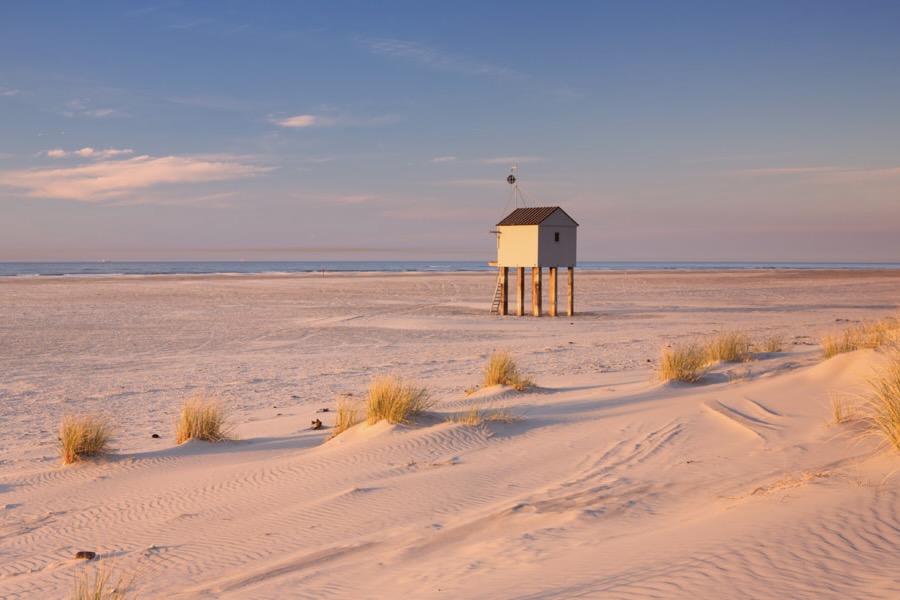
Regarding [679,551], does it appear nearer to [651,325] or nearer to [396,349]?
[396,349]

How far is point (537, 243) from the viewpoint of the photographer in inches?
1104

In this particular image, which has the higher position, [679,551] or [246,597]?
[679,551]

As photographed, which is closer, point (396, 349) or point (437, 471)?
point (437, 471)

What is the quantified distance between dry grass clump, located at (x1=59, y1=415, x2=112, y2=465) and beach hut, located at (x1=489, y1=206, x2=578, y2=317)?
826 inches

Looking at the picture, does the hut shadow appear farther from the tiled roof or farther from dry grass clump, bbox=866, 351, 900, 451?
the tiled roof

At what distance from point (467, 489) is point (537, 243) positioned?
73.8ft

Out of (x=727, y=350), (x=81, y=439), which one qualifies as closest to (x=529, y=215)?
(x=727, y=350)

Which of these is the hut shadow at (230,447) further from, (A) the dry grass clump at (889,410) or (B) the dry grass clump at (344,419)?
(A) the dry grass clump at (889,410)

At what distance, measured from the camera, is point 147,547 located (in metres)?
5.05

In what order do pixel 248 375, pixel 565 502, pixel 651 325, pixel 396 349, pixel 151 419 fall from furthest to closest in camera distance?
pixel 651 325 < pixel 396 349 < pixel 248 375 < pixel 151 419 < pixel 565 502

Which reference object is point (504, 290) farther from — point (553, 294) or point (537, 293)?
point (553, 294)

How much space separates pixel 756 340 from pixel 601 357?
467cm

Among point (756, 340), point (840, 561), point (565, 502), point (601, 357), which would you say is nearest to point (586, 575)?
point (840, 561)

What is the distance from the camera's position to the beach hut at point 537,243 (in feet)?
92.4
